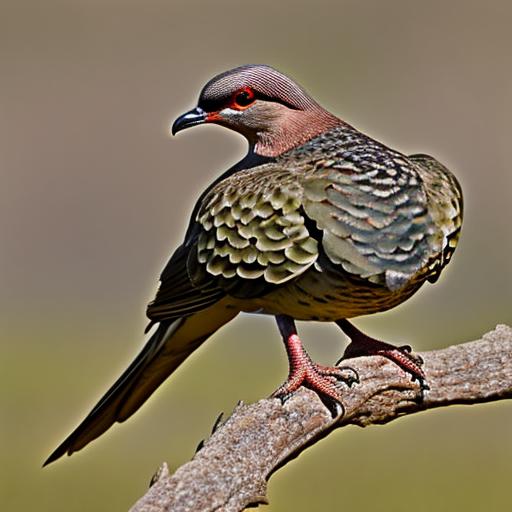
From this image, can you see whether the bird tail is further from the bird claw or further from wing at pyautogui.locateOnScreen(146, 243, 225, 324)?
the bird claw

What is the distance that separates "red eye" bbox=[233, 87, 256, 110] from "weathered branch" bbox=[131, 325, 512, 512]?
1164 mm

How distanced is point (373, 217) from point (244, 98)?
0.85 metres

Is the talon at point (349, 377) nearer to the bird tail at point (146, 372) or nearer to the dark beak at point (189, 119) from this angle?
the bird tail at point (146, 372)

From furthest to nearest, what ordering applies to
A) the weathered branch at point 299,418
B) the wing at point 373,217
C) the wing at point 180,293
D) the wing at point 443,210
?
the wing at point 180,293 → the wing at point 443,210 → the wing at point 373,217 → the weathered branch at point 299,418

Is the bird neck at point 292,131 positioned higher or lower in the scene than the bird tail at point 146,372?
higher

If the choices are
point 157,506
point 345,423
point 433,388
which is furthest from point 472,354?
point 157,506

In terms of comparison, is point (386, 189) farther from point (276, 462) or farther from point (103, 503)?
point (103, 503)

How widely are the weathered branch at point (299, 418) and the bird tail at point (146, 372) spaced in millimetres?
643

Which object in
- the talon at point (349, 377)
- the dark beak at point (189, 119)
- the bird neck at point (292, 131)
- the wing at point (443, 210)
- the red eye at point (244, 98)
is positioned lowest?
the talon at point (349, 377)

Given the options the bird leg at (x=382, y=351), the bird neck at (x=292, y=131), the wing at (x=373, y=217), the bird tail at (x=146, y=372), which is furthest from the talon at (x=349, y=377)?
the bird neck at (x=292, y=131)

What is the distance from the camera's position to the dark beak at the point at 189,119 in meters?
6.00

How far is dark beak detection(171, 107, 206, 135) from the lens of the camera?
600 centimetres

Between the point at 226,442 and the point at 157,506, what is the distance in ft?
1.68

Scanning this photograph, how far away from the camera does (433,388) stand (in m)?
5.84
